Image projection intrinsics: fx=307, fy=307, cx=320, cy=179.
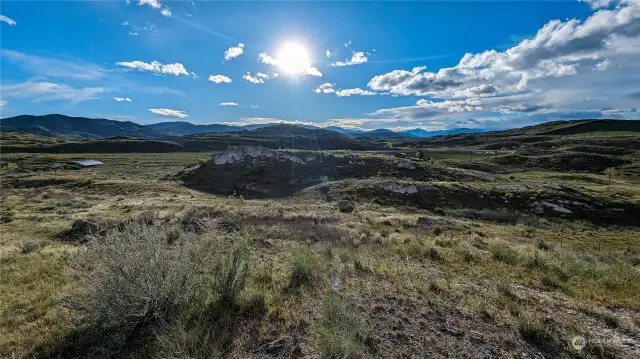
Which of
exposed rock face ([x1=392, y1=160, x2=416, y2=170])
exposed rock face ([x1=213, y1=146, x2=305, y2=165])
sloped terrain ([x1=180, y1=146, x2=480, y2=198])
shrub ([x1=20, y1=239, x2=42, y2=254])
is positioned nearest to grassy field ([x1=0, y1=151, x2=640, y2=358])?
shrub ([x1=20, y1=239, x2=42, y2=254])

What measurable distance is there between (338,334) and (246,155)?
55.3 metres

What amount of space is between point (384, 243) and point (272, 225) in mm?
8424

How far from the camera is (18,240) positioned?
54.9 feet

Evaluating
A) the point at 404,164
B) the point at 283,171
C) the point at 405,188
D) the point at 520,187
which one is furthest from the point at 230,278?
the point at 404,164

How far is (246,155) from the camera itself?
5875cm

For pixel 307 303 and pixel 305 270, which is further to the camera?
pixel 305 270

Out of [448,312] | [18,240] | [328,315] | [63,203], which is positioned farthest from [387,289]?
[63,203]

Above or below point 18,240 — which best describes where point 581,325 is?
above

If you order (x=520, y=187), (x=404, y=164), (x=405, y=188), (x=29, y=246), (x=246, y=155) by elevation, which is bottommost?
(x=520, y=187)

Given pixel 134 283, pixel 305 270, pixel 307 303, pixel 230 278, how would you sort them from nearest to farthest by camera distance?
pixel 134 283 → pixel 307 303 → pixel 230 278 → pixel 305 270

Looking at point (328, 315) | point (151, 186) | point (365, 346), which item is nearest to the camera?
point (365, 346)

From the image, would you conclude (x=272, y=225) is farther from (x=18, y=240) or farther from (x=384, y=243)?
(x=18, y=240)

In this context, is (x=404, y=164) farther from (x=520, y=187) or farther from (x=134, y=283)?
(x=134, y=283)

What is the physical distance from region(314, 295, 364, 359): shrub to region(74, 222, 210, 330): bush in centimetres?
336
